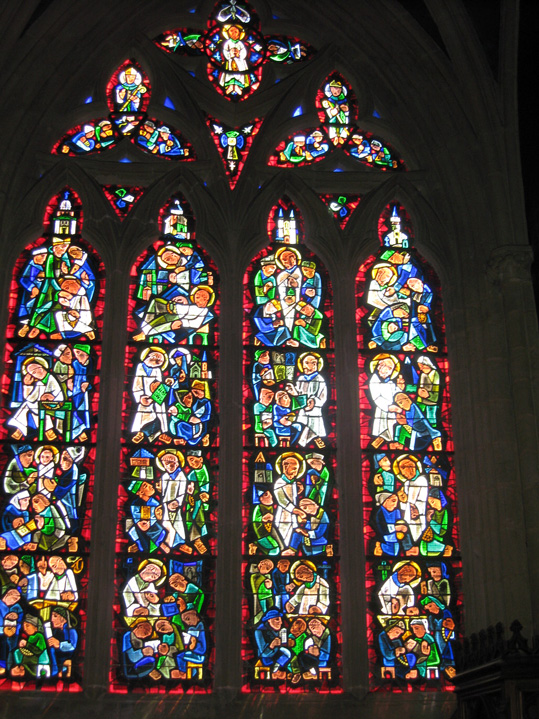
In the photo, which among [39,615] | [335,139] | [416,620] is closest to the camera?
[39,615]

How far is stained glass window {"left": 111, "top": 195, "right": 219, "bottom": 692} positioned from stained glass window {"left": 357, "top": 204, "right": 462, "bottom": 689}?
1.44 metres

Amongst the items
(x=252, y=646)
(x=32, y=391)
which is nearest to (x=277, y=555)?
(x=252, y=646)

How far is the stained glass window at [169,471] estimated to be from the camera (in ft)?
31.9

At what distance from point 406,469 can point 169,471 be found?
7.02 feet

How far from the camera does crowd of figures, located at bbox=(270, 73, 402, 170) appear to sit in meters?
12.0

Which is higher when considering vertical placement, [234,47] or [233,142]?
[234,47]

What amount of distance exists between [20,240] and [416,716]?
18.6 ft

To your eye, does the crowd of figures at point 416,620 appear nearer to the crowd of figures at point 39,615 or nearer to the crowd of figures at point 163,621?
the crowd of figures at point 163,621

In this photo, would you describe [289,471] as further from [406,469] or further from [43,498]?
[43,498]

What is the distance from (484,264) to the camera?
A: 1110 centimetres

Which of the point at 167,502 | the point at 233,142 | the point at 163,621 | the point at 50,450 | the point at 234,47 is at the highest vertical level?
the point at 234,47

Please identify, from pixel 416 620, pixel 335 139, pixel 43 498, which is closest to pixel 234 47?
pixel 335 139

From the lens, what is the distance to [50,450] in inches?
410

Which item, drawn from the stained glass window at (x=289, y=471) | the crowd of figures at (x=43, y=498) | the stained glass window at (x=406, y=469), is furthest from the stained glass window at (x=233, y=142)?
the crowd of figures at (x=43, y=498)
